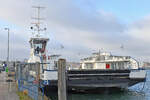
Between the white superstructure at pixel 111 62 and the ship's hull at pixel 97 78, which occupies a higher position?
the white superstructure at pixel 111 62

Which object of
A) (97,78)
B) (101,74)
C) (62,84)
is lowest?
(97,78)

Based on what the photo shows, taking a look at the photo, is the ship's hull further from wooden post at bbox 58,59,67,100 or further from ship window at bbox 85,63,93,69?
wooden post at bbox 58,59,67,100

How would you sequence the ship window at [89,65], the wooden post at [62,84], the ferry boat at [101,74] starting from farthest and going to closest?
the ship window at [89,65]
the ferry boat at [101,74]
the wooden post at [62,84]

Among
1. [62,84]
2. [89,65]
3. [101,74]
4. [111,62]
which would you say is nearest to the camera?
[62,84]

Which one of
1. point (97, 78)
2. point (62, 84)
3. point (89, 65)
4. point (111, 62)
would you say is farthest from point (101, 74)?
point (62, 84)

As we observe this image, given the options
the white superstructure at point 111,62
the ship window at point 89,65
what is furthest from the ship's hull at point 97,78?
the ship window at point 89,65

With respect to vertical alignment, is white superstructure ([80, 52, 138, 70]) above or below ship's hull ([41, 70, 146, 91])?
above

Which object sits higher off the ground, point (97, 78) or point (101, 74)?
point (101, 74)

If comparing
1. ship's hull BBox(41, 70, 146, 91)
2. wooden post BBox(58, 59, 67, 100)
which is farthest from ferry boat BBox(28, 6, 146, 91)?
wooden post BBox(58, 59, 67, 100)

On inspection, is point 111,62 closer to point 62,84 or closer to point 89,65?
point 89,65

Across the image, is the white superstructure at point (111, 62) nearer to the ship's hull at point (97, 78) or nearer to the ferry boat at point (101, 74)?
the ferry boat at point (101, 74)

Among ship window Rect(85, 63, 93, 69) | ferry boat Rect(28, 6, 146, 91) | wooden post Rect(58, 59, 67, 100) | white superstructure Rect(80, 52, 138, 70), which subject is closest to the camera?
wooden post Rect(58, 59, 67, 100)

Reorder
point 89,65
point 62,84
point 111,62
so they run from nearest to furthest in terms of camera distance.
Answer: point 62,84
point 111,62
point 89,65

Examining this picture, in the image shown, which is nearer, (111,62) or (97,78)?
(97,78)
